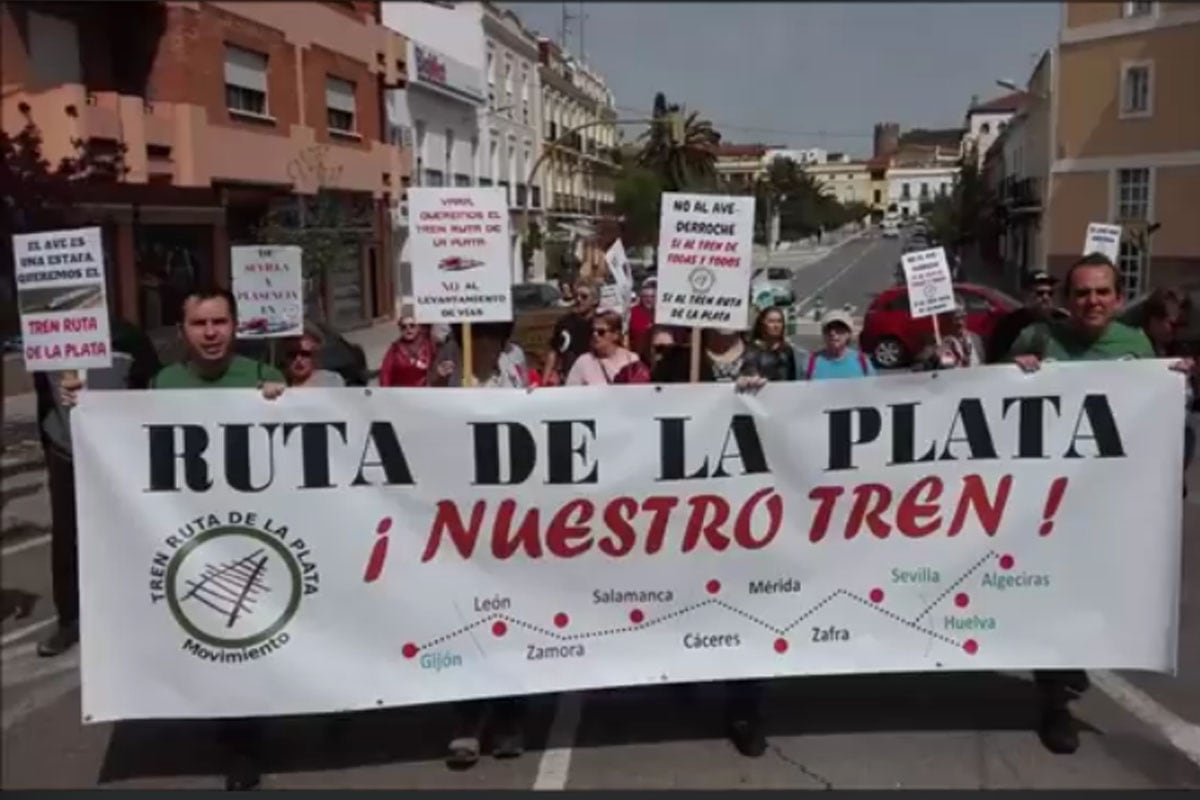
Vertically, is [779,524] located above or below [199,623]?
above

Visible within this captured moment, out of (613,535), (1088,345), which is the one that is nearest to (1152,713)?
(1088,345)

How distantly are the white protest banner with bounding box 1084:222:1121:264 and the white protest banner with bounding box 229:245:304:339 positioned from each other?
4011 mm

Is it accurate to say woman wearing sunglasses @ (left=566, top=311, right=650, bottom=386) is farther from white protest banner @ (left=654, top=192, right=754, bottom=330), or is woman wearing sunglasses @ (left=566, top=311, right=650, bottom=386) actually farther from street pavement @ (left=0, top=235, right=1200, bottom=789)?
street pavement @ (left=0, top=235, right=1200, bottom=789)

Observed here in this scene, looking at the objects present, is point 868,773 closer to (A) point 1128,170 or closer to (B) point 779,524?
(B) point 779,524

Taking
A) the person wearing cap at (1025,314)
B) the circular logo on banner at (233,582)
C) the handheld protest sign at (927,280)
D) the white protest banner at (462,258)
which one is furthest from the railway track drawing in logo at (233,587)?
the person wearing cap at (1025,314)

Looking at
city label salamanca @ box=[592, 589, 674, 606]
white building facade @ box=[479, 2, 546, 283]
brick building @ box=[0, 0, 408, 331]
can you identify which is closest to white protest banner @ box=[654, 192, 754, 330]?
white building facade @ box=[479, 2, 546, 283]

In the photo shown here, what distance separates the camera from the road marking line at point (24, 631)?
400 cm

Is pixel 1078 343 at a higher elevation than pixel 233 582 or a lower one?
higher

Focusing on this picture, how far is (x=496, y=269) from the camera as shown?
175 inches

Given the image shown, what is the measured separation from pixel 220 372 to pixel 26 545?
35.8 inches

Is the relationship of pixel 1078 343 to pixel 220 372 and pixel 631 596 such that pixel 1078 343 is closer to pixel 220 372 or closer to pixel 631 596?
pixel 631 596

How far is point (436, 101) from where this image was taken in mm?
4680

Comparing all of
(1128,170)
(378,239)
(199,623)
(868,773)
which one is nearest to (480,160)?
(378,239)

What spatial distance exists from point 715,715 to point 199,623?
6.28ft
